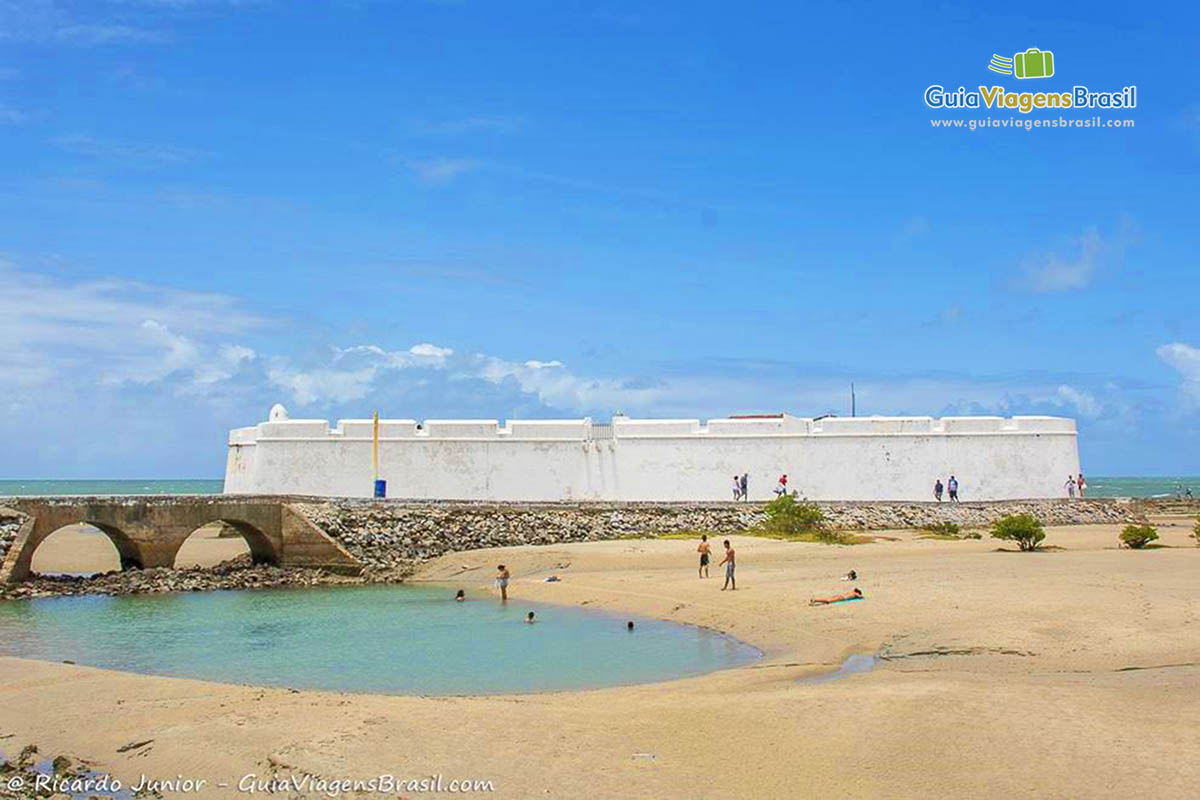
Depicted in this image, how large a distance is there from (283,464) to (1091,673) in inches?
1138

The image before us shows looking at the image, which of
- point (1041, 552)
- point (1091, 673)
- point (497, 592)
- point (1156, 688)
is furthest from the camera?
point (1041, 552)

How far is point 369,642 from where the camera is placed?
17.9 m

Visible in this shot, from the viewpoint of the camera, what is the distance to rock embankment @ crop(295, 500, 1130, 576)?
29.5 meters

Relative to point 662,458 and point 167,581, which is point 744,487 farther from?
point 167,581

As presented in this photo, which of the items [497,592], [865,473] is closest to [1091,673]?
[497,592]

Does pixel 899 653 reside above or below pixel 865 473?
below

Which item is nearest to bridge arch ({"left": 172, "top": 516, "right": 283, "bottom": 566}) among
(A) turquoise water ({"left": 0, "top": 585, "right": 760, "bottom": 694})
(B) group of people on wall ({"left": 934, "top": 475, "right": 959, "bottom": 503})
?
(A) turquoise water ({"left": 0, "top": 585, "right": 760, "bottom": 694})

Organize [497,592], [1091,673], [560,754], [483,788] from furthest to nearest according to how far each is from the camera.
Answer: [497,592]
[1091,673]
[560,754]
[483,788]

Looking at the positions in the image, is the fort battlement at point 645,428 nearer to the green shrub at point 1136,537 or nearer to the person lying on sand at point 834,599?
the green shrub at point 1136,537

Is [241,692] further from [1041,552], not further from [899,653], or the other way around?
[1041,552]

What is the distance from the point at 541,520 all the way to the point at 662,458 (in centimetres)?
684

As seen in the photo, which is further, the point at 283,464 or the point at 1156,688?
the point at 283,464

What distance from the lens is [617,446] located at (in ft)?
122

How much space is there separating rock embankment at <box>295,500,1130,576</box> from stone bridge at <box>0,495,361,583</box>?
540 mm
